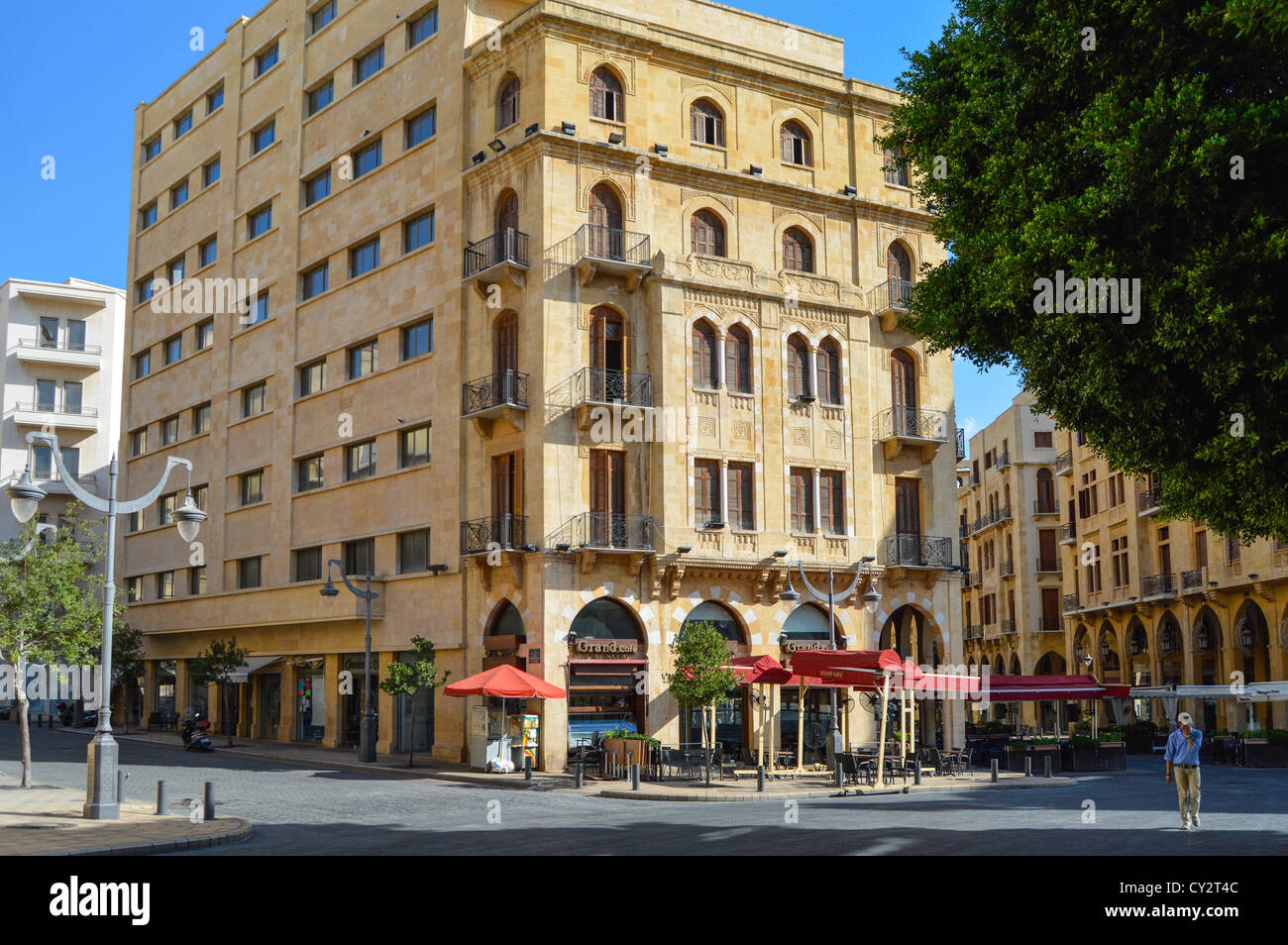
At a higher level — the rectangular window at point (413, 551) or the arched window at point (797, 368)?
the arched window at point (797, 368)

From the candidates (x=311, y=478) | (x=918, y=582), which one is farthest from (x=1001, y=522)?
(x=311, y=478)

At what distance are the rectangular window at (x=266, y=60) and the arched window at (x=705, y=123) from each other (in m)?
21.5

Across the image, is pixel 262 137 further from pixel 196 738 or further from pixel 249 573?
pixel 196 738

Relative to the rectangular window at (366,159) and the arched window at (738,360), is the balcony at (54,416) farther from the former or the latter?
the arched window at (738,360)

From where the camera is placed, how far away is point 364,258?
45562mm

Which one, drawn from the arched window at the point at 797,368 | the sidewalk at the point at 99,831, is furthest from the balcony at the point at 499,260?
the sidewalk at the point at 99,831

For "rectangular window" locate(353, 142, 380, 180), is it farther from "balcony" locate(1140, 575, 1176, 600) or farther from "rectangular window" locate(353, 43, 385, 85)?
"balcony" locate(1140, 575, 1176, 600)

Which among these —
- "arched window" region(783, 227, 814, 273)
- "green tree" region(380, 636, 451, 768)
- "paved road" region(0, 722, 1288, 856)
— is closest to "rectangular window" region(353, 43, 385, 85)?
"arched window" region(783, 227, 814, 273)

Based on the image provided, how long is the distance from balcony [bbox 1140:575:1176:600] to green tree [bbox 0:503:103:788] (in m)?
48.6

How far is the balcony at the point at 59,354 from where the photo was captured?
75062mm

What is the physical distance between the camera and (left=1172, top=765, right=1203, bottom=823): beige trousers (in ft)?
65.9

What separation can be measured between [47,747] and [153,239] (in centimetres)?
2703
